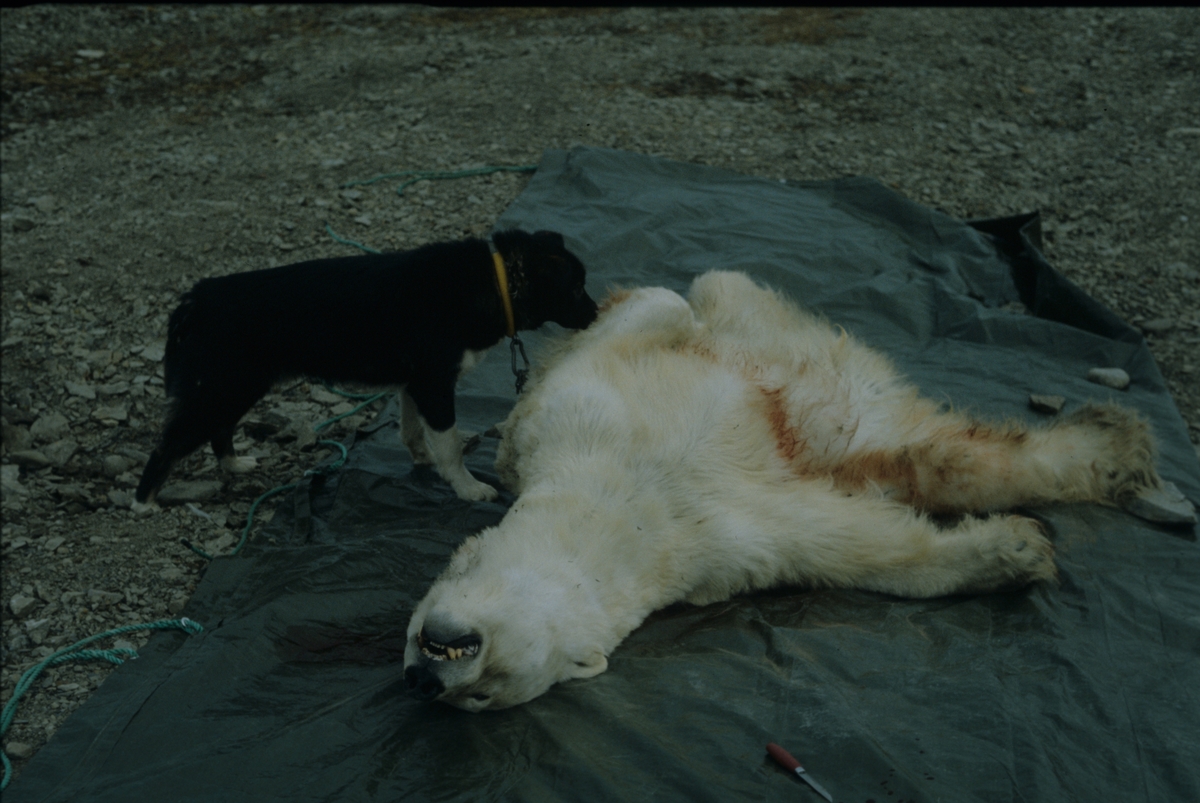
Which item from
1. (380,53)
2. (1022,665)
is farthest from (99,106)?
(1022,665)

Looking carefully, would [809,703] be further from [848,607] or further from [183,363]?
[183,363]

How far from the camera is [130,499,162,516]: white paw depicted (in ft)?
12.7

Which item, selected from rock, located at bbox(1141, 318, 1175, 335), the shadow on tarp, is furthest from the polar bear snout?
rock, located at bbox(1141, 318, 1175, 335)

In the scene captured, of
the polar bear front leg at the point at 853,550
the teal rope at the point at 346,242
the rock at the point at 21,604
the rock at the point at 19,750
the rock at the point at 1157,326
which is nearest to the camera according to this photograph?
the rock at the point at 19,750

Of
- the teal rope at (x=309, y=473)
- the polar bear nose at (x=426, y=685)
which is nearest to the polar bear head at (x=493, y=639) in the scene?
the polar bear nose at (x=426, y=685)

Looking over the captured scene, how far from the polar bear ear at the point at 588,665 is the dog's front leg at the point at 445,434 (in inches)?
50.3

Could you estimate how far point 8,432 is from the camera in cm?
427

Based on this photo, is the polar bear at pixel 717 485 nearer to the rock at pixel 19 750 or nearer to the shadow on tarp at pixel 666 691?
the shadow on tarp at pixel 666 691

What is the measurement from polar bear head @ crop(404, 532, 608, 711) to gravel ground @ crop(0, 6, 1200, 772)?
57.3 inches

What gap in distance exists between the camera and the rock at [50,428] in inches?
171

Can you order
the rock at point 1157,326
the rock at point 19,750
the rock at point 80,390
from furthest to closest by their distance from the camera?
the rock at point 1157,326 < the rock at point 80,390 < the rock at point 19,750

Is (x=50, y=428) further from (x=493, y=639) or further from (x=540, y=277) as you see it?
(x=493, y=639)

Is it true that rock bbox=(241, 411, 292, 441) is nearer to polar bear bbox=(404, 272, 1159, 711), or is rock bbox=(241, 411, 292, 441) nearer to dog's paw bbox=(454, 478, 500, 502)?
dog's paw bbox=(454, 478, 500, 502)

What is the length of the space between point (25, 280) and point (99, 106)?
10.5ft
